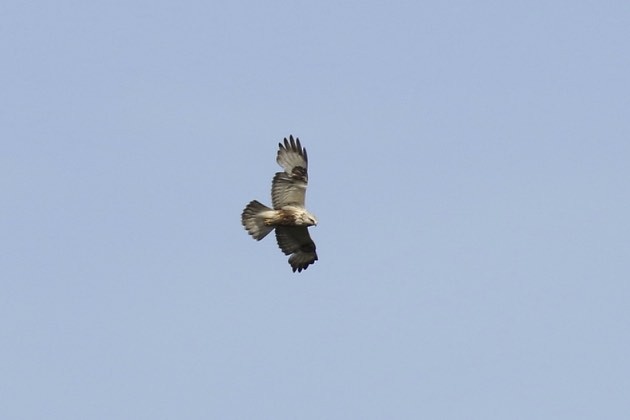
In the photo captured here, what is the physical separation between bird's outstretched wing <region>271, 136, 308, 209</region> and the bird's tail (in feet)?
1.31

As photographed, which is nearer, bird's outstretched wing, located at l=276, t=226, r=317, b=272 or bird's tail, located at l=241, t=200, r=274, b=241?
bird's tail, located at l=241, t=200, r=274, b=241

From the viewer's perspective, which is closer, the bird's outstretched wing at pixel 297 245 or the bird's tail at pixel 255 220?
the bird's tail at pixel 255 220

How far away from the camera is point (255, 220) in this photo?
140 ft

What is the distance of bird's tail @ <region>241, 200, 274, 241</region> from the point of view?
140 feet

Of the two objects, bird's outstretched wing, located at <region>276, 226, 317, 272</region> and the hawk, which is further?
bird's outstretched wing, located at <region>276, 226, 317, 272</region>

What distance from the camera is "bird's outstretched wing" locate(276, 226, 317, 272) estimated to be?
4366 centimetres

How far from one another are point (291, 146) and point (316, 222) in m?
2.16

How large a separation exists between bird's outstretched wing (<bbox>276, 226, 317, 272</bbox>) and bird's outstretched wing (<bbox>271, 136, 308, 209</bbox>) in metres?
0.84

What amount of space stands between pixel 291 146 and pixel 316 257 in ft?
10.8

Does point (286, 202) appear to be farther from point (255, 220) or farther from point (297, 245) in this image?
point (297, 245)

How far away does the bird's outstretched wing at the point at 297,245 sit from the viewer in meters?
43.7

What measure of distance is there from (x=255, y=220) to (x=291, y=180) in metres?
1.39

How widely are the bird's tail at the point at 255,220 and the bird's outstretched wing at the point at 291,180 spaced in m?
0.40

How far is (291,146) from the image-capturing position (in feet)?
142
